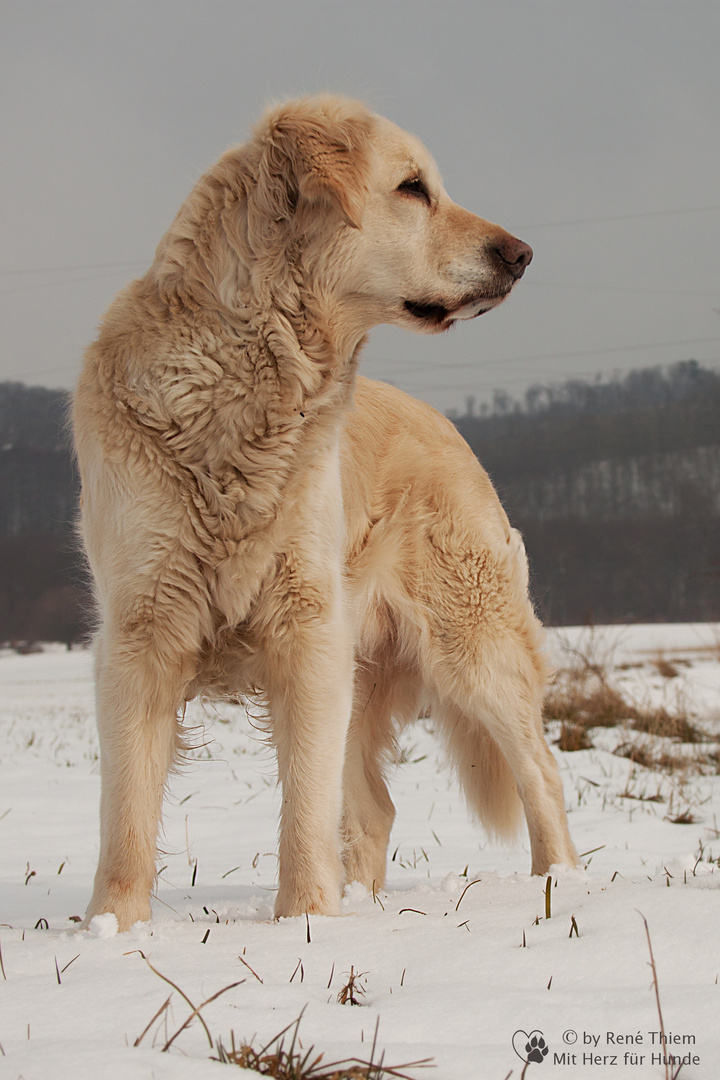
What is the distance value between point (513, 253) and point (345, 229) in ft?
1.89

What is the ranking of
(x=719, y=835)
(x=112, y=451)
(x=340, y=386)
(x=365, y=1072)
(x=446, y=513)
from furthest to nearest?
(x=719, y=835) < (x=446, y=513) < (x=340, y=386) < (x=112, y=451) < (x=365, y=1072)

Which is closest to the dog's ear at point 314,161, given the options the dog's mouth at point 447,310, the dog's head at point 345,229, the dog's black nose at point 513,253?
the dog's head at point 345,229

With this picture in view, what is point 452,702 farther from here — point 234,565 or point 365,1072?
point 365,1072

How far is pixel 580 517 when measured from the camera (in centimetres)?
4700

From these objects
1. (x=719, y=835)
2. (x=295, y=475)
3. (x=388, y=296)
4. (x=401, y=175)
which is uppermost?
(x=401, y=175)

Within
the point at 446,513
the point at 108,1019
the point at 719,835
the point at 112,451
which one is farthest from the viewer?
the point at 719,835

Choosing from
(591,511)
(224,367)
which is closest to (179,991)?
(224,367)

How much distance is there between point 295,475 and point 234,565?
317 mm

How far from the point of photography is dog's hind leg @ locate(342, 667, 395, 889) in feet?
12.0

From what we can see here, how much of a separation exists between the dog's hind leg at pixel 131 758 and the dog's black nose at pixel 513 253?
1627 millimetres

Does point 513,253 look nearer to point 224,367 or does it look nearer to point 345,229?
point 345,229

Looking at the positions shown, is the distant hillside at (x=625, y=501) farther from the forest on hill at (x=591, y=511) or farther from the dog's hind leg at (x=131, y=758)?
the dog's hind leg at (x=131, y=758)

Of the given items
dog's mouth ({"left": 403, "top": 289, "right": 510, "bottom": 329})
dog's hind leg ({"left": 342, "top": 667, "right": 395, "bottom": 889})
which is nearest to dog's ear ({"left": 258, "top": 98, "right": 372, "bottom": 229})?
dog's mouth ({"left": 403, "top": 289, "right": 510, "bottom": 329})

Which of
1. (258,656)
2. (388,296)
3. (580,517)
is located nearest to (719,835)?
(258,656)
